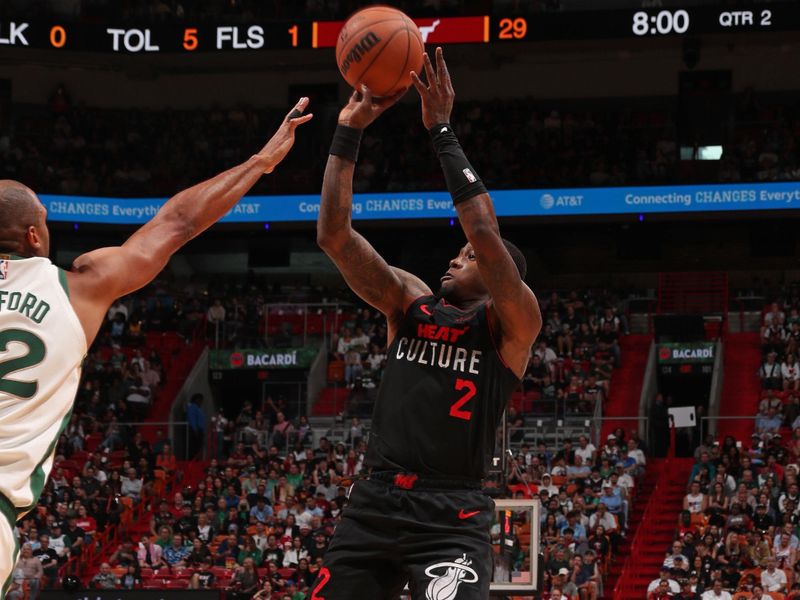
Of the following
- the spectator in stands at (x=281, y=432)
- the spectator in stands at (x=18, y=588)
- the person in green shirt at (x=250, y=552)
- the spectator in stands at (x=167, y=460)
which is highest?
the spectator in stands at (x=281, y=432)

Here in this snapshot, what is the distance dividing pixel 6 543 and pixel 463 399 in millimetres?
2294

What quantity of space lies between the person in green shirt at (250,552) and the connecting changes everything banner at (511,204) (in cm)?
1097

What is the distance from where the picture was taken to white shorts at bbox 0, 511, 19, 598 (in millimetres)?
4297

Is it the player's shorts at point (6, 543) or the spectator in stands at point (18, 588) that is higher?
the player's shorts at point (6, 543)

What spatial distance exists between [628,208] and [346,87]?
897cm

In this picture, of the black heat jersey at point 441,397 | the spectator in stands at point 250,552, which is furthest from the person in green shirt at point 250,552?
the black heat jersey at point 441,397

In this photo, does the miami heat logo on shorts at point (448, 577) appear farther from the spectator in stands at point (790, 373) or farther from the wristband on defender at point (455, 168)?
the spectator in stands at point (790, 373)

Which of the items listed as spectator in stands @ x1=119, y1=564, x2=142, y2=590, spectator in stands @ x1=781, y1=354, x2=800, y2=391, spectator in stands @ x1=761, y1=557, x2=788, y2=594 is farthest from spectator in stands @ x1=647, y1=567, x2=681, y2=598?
spectator in stands @ x1=119, y1=564, x2=142, y2=590

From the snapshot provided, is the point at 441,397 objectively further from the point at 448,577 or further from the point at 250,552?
the point at 250,552

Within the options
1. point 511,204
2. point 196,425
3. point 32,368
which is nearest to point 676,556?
point 511,204

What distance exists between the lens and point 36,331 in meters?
4.44

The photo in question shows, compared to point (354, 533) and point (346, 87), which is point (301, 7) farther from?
point (354, 533)

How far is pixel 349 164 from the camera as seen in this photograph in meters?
6.21

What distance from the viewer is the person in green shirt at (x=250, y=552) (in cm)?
2073
